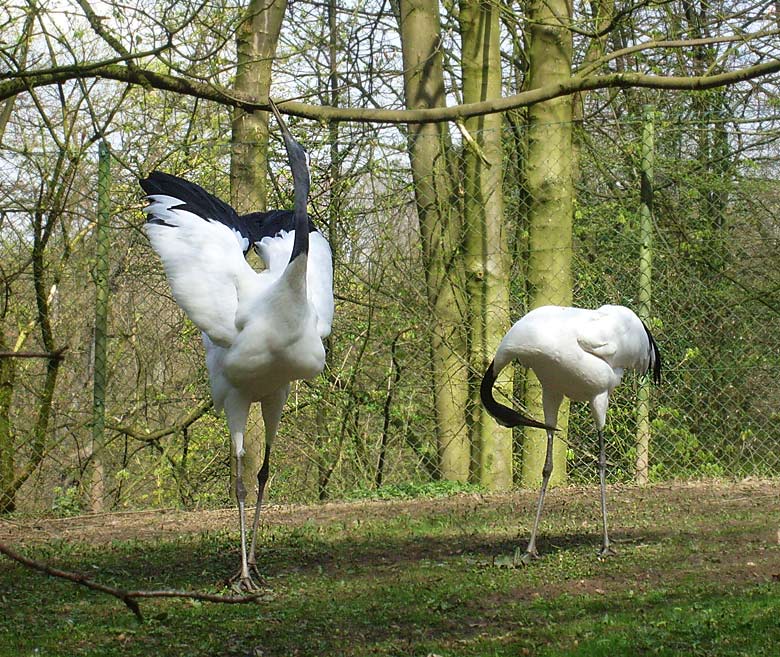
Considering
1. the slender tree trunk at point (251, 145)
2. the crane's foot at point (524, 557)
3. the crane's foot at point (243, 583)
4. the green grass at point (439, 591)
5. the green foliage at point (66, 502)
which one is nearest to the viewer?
the green grass at point (439, 591)

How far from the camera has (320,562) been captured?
6340 millimetres

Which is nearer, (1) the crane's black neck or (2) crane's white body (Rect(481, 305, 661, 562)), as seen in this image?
(1) the crane's black neck

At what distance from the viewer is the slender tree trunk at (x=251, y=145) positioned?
30.1 feet

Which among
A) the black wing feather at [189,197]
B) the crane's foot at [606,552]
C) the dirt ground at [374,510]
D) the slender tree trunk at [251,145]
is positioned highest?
the slender tree trunk at [251,145]

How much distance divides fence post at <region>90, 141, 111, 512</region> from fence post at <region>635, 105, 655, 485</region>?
14.8ft

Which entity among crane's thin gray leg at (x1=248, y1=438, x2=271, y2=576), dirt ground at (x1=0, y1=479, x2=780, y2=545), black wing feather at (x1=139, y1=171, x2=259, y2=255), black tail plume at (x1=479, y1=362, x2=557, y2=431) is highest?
black wing feather at (x1=139, y1=171, x2=259, y2=255)

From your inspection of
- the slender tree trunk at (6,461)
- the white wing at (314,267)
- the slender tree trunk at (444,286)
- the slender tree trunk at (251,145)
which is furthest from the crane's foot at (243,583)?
the slender tree trunk at (444,286)

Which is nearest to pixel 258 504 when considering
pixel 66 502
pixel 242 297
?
pixel 242 297

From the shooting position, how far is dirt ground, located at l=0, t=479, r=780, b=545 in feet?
25.6

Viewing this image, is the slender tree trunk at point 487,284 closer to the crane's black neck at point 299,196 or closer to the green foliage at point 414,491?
the green foliage at point 414,491

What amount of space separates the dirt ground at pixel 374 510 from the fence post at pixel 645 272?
1.21 feet

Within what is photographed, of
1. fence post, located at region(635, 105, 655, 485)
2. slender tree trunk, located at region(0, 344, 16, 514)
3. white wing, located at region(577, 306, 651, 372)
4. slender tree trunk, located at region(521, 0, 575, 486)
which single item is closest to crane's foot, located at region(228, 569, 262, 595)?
white wing, located at region(577, 306, 651, 372)

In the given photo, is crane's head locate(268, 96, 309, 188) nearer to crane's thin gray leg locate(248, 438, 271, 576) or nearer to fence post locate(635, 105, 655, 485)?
crane's thin gray leg locate(248, 438, 271, 576)

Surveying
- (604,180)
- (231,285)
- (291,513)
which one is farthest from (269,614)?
(604,180)
